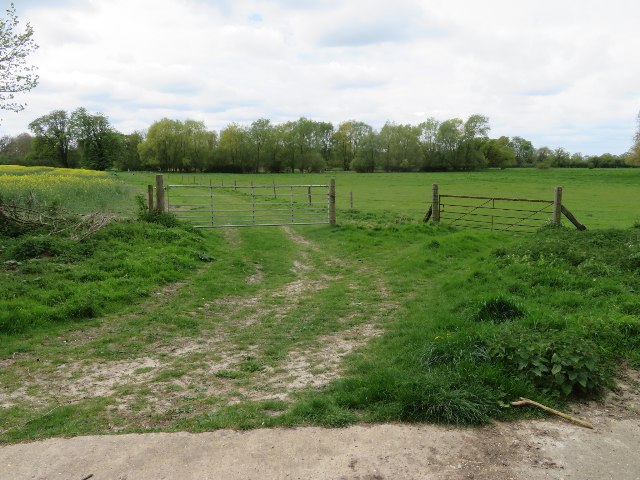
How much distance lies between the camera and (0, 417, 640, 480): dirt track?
3752mm

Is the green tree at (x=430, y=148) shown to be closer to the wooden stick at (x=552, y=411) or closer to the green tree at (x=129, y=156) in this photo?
the green tree at (x=129, y=156)

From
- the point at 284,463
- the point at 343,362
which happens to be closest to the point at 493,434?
the point at 284,463

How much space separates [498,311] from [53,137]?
102m

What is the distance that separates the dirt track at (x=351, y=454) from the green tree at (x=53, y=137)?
326ft

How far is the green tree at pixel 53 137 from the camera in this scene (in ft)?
289

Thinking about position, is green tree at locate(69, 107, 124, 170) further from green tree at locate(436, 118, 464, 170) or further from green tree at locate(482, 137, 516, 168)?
green tree at locate(482, 137, 516, 168)

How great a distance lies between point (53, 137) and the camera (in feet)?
295

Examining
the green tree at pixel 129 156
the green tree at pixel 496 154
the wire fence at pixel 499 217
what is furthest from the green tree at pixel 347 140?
the wire fence at pixel 499 217

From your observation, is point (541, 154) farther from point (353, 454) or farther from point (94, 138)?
point (353, 454)

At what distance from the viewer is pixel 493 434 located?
4332 mm

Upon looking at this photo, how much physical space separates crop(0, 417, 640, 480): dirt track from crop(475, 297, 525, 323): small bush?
2.61 m

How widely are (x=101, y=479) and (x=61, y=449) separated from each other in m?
0.73

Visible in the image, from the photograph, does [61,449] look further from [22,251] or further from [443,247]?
[443,247]

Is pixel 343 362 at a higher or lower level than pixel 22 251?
lower
